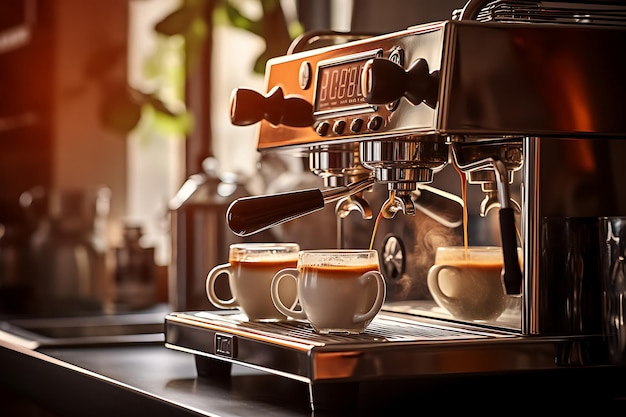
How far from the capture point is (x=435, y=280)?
3.81 feet

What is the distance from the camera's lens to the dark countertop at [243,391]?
3.42ft

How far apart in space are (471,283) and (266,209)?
0.22m

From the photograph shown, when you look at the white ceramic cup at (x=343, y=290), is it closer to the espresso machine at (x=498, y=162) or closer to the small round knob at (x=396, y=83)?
the espresso machine at (x=498, y=162)

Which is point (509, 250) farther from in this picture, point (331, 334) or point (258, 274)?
point (258, 274)

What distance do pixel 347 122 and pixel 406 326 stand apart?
0.22 m

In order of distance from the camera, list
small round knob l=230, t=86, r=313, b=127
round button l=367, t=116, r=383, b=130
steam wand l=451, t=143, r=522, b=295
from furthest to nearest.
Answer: small round knob l=230, t=86, r=313, b=127, round button l=367, t=116, r=383, b=130, steam wand l=451, t=143, r=522, b=295

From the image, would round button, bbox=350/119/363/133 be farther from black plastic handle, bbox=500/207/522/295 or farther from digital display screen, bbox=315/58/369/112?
black plastic handle, bbox=500/207/522/295

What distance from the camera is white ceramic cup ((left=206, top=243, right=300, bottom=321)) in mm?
1226

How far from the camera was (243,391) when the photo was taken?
1.15 m

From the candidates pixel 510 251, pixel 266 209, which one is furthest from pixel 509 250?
pixel 266 209

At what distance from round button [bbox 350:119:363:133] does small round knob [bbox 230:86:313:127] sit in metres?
0.09

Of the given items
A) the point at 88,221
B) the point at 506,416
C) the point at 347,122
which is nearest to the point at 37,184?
the point at 88,221

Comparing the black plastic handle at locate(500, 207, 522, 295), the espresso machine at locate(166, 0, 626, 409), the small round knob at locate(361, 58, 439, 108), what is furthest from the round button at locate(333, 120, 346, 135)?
the black plastic handle at locate(500, 207, 522, 295)

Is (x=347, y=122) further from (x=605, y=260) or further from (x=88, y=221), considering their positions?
(x=88, y=221)
